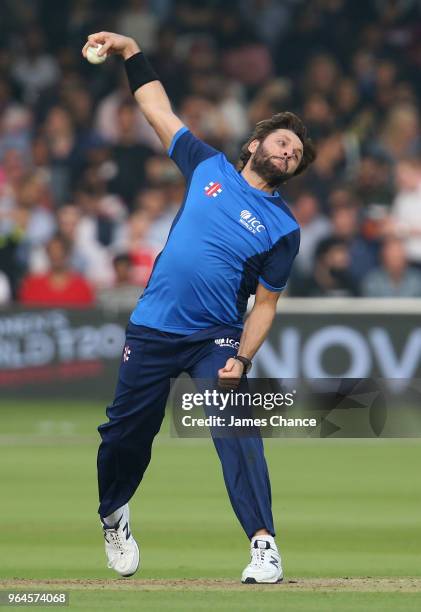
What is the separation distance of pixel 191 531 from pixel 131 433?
6.19 feet

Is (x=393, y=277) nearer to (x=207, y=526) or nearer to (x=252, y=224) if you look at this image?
(x=207, y=526)

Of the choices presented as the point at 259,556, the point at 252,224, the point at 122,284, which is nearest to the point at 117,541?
the point at 259,556

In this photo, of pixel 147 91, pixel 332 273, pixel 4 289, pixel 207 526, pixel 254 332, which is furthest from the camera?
pixel 332 273

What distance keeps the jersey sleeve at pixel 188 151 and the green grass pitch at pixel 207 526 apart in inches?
75.8

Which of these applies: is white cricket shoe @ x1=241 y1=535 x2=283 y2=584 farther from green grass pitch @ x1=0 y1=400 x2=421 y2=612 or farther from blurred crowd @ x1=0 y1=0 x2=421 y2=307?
blurred crowd @ x1=0 y1=0 x2=421 y2=307

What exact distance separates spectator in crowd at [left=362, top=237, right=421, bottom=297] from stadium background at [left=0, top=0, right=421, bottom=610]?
0.07 ft

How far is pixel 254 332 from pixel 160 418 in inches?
25.0

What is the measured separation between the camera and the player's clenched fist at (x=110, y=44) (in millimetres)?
7078

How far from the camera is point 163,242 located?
16.4 meters

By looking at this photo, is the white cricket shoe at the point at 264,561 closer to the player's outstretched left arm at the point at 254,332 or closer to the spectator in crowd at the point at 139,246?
the player's outstretched left arm at the point at 254,332

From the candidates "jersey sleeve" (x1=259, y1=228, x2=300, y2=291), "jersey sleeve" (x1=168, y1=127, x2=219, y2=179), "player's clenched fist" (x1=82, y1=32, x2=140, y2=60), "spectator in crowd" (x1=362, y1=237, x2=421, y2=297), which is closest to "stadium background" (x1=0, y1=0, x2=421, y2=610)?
"spectator in crowd" (x1=362, y1=237, x2=421, y2=297)

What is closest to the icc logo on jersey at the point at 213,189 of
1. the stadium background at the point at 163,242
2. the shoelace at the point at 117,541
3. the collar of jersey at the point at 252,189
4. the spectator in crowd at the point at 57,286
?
the collar of jersey at the point at 252,189

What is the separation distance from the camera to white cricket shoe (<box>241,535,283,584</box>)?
6.85m

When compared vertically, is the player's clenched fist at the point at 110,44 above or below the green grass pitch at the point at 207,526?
above
